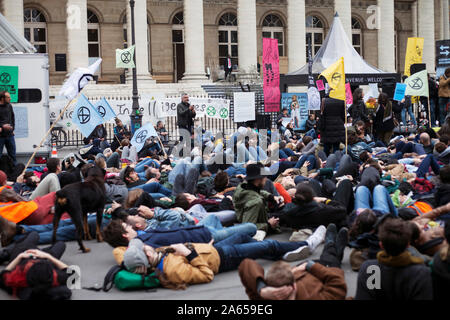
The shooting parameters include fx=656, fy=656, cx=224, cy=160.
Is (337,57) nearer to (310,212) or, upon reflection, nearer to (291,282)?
(310,212)

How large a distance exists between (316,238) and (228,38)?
31262mm

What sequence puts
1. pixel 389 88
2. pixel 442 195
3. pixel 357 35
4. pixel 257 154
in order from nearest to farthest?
pixel 442 195 < pixel 257 154 < pixel 389 88 < pixel 357 35

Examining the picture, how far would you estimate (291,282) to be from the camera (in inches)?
205

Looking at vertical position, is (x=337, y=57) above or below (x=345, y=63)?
above

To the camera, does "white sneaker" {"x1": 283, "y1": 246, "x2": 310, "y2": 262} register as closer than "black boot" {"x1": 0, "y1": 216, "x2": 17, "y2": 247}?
Yes

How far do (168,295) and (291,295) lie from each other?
171 cm

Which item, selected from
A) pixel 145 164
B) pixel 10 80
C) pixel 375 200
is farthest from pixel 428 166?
pixel 10 80

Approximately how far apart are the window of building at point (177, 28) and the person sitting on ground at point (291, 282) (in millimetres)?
32230

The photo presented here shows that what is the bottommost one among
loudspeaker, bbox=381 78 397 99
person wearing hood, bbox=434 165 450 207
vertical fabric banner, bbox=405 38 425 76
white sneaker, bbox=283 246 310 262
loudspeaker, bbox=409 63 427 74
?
white sneaker, bbox=283 246 310 262

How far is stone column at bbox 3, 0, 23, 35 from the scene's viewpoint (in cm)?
2822

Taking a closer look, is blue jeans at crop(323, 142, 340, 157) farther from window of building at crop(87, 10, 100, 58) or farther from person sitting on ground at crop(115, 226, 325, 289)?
window of building at crop(87, 10, 100, 58)

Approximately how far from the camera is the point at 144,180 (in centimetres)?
1181

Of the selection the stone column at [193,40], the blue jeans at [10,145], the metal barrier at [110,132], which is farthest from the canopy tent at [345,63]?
the blue jeans at [10,145]

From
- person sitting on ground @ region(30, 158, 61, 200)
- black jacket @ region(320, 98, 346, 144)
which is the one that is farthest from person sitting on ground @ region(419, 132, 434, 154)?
person sitting on ground @ region(30, 158, 61, 200)
